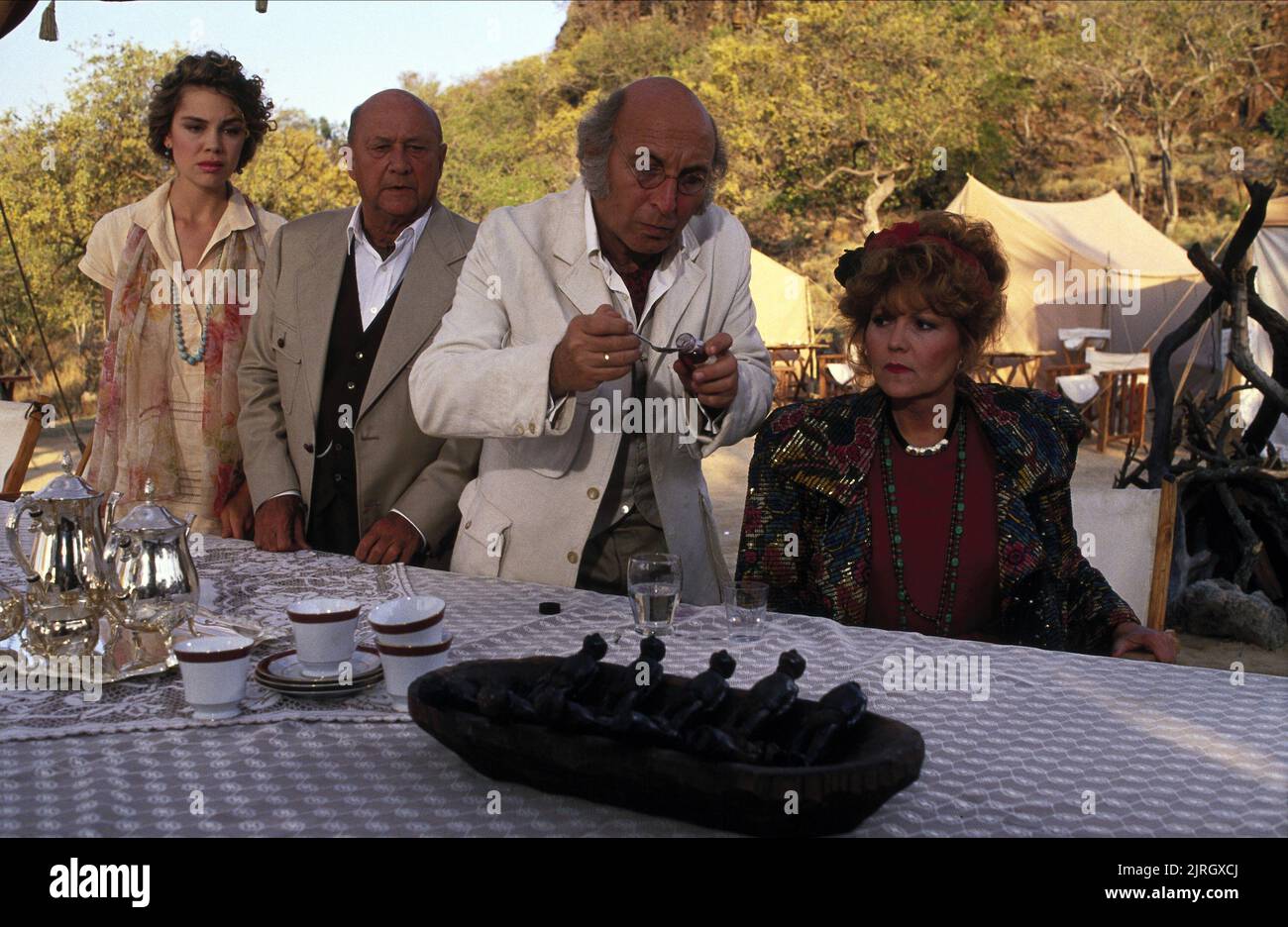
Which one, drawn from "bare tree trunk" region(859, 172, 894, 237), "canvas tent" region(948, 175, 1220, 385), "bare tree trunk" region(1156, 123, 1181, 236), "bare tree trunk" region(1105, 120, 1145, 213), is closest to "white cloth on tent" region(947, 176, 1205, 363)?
"canvas tent" region(948, 175, 1220, 385)

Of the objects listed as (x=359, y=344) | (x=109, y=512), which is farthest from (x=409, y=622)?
(x=359, y=344)

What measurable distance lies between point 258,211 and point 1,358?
15975mm

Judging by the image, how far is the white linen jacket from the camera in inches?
117

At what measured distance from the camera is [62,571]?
7.48 ft

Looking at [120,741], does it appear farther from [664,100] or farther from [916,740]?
[664,100]

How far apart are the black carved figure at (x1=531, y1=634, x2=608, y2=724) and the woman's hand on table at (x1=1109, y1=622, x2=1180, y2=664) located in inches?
58.4

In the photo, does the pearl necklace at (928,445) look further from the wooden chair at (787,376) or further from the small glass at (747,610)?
the wooden chair at (787,376)

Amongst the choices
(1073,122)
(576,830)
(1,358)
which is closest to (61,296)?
(1,358)

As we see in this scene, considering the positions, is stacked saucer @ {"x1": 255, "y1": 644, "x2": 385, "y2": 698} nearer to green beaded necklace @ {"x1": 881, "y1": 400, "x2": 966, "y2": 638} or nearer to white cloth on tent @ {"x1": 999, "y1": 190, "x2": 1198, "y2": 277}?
green beaded necklace @ {"x1": 881, "y1": 400, "x2": 966, "y2": 638}

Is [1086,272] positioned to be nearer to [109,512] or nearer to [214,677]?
[109,512]

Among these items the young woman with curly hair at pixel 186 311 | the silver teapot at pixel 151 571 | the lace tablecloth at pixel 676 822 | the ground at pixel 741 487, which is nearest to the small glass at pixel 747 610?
the lace tablecloth at pixel 676 822

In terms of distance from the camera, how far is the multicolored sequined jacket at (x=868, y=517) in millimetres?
2842

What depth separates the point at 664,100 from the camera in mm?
2848
